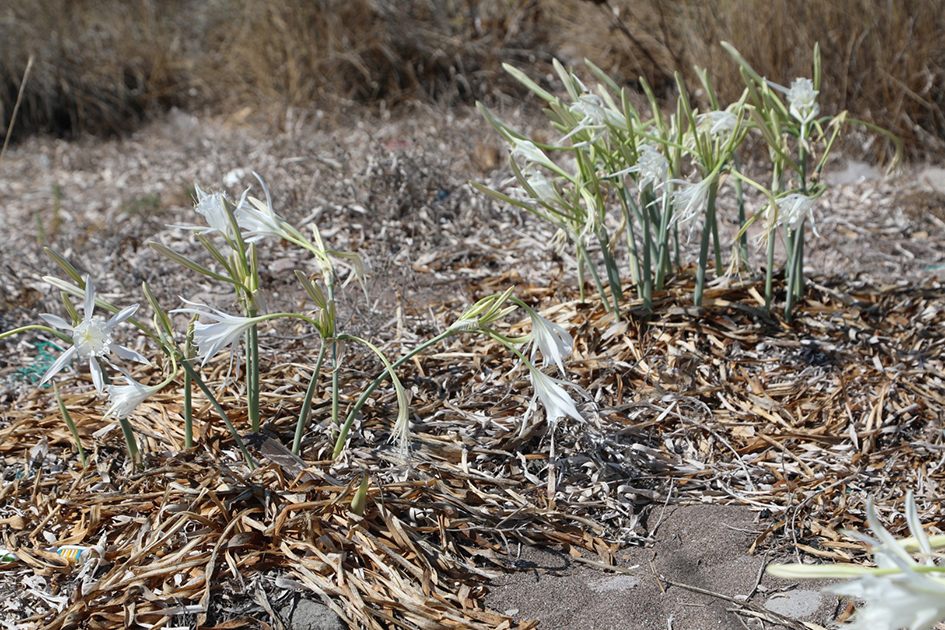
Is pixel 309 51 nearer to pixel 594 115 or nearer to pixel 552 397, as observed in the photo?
pixel 594 115

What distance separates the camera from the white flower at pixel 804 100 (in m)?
1.92

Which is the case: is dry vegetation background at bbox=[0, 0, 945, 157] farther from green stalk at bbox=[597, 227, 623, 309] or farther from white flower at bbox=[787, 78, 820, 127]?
green stalk at bbox=[597, 227, 623, 309]

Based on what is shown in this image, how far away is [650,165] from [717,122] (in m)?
0.22

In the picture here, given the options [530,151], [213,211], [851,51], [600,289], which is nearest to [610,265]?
[600,289]

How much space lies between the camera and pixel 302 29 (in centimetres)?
517

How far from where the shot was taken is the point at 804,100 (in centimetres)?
194


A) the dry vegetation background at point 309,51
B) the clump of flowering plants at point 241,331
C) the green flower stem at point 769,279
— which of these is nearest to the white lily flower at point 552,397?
the clump of flowering plants at point 241,331

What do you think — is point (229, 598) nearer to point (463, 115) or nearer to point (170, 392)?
point (170, 392)

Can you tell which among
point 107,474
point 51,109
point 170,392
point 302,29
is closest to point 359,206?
point 170,392

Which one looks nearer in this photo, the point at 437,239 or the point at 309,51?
the point at 437,239

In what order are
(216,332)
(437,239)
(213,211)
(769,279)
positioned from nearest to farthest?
1. (216,332)
2. (213,211)
3. (769,279)
4. (437,239)

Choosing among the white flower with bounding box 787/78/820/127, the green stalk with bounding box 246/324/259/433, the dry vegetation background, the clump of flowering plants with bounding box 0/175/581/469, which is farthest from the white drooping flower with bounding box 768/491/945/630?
the dry vegetation background

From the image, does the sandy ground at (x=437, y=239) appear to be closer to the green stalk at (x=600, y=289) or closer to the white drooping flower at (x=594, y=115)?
the green stalk at (x=600, y=289)

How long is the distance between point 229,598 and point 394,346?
0.94 metres
